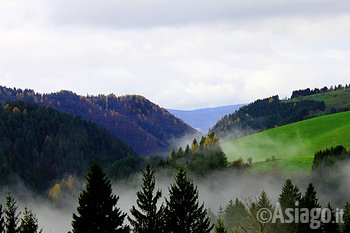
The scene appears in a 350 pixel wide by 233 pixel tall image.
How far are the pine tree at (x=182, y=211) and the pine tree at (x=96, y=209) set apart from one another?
31.5 feet

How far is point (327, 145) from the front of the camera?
563 feet

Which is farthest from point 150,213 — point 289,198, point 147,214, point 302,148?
point 302,148

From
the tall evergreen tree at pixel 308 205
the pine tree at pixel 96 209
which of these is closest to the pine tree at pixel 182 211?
the pine tree at pixel 96 209

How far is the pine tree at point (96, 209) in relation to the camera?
1535 inches

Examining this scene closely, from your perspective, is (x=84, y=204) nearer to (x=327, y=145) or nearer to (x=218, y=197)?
(x=218, y=197)

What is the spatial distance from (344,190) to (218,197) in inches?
2046

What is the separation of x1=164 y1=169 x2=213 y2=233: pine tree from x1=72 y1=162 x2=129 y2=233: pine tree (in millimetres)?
9591

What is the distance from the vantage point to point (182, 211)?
49.6 meters

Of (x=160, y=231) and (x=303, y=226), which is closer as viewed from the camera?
(x=160, y=231)

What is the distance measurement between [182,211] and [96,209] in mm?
12557

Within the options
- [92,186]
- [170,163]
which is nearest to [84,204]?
[92,186]

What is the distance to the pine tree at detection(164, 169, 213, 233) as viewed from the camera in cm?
4922

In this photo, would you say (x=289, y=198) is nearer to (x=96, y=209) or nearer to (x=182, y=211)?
(x=182, y=211)

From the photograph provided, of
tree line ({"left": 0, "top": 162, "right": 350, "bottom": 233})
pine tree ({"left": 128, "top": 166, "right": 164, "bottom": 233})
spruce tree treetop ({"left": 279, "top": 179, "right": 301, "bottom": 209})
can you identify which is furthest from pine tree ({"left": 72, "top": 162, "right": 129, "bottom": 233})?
spruce tree treetop ({"left": 279, "top": 179, "right": 301, "bottom": 209})
